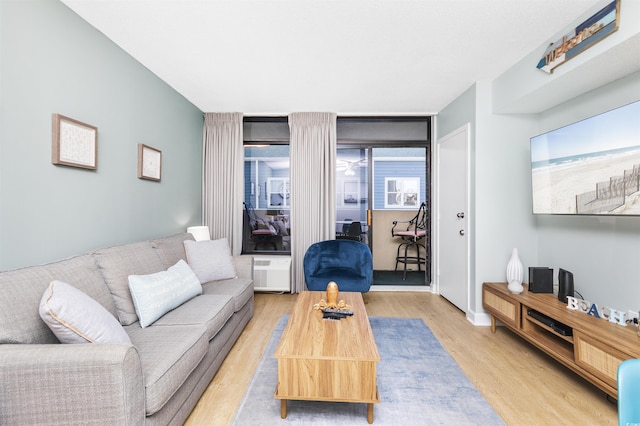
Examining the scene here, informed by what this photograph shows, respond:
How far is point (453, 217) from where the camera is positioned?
3699mm

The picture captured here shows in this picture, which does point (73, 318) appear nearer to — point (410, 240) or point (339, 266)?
point (339, 266)

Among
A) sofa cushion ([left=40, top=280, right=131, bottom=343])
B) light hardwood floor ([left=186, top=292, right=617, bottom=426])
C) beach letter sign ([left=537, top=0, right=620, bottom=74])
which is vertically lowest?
light hardwood floor ([left=186, top=292, right=617, bottom=426])

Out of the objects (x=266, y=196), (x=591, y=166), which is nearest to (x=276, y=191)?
Answer: (x=266, y=196)

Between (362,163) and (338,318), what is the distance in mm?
2828

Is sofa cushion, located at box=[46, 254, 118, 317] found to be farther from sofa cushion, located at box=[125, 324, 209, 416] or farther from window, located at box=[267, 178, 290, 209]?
window, located at box=[267, 178, 290, 209]

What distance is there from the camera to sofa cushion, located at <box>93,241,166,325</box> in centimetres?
189

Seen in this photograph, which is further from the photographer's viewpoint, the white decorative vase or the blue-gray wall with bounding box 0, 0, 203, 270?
the white decorative vase

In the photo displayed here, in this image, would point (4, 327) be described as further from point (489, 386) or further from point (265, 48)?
point (489, 386)

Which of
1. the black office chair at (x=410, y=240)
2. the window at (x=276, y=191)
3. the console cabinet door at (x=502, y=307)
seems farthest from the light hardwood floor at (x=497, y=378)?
the black office chair at (x=410, y=240)

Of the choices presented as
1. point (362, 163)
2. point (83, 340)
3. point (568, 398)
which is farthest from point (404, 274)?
point (83, 340)

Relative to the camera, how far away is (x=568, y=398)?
1902 millimetres

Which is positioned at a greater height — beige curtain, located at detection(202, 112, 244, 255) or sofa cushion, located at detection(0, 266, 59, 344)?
beige curtain, located at detection(202, 112, 244, 255)

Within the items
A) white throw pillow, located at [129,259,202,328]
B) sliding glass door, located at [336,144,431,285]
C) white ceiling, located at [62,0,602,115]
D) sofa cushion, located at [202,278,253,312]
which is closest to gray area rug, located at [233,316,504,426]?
sofa cushion, located at [202,278,253,312]

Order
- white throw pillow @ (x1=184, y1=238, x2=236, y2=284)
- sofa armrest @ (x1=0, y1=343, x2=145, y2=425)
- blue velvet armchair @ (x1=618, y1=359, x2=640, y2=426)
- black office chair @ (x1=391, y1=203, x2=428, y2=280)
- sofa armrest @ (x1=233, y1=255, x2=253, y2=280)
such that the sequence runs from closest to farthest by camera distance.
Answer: blue velvet armchair @ (x1=618, y1=359, x2=640, y2=426)
sofa armrest @ (x1=0, y1=343, x2=145, y2=425)
white throw pillow @ (x1=184, y1=238, x2=236, y2=284)
sofa armrest @ (x1=233, y1=255, x2=253, y2=280)
black office chair @ (x1=391, y1=203, x2=428, y2=280)
